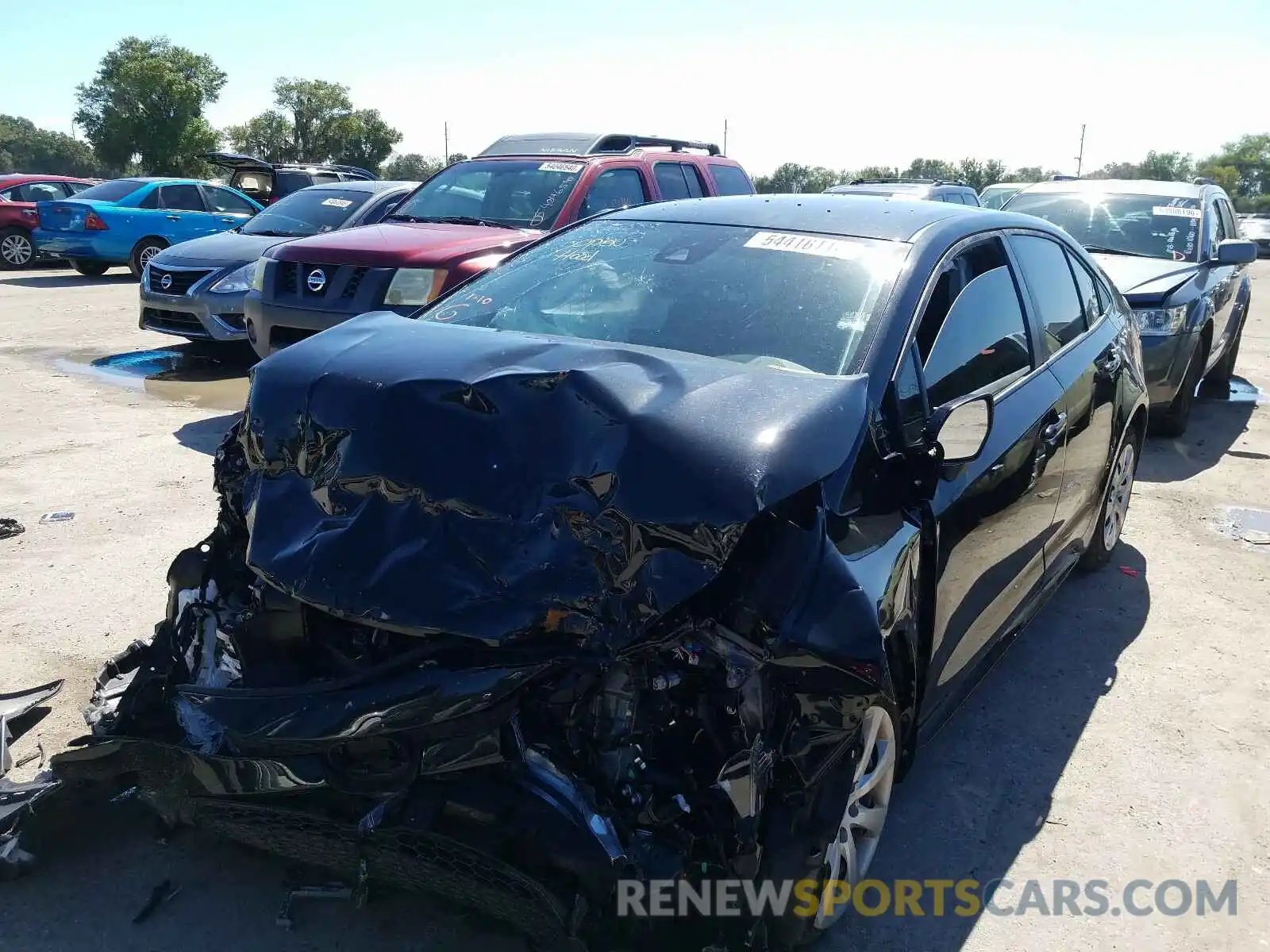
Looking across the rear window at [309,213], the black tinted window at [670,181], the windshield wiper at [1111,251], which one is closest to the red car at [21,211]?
the rear window at [309,213]

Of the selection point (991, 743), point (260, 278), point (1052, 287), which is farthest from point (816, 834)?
point (260, 278)

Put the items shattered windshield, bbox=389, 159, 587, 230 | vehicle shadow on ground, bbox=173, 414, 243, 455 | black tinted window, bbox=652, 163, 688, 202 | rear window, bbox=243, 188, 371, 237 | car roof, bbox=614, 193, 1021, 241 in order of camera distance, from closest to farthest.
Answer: car roof, bbox=614, 193, 1021, 241, vehicle shadow on ground, bbox=173, 414, 243, 455, shattered windshield, bbox=389, 159, 587, 230, black tinted window, bbox=652, 163, 688, 202, rear window, bbox=243, 188, 371, 237

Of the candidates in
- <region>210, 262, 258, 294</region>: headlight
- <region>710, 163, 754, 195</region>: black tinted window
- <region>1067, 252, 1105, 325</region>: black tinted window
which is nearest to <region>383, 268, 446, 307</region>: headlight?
<region>210, 262, 258, 294</region>: headlight

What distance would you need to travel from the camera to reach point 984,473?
3.12m

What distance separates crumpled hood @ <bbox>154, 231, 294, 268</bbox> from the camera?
9.39 metres

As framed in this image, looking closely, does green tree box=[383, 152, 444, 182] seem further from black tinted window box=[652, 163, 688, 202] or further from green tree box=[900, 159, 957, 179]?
black tinted window box=[652, 163, 688, 202]

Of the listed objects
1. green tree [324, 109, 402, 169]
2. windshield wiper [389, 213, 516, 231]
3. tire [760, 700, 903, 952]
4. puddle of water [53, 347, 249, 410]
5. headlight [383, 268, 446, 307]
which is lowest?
puddle of water [53, 347, 249, 410]

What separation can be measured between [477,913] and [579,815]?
1.82 ft

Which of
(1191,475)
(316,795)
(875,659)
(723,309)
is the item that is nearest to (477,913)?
(316,795)

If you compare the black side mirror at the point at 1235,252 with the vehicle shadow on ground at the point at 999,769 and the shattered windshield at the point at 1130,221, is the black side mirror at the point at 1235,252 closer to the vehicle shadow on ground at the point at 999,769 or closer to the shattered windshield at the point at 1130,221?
the shattered windshield at the point at 1130,221

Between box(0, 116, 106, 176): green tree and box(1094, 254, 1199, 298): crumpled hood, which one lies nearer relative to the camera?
box(1094, 254, 1199, 298): crumpled hood

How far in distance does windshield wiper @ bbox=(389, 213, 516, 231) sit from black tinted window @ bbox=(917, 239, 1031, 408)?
4801mm

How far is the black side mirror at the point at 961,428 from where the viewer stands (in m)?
2.71

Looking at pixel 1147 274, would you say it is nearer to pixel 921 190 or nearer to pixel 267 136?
pixel 921 190
